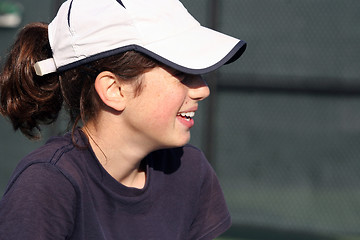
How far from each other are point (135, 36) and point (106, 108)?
271mm

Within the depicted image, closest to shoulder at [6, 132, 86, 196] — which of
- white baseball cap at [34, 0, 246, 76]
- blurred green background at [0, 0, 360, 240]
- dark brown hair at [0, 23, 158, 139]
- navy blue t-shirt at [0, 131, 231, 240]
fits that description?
navy blue t-shirt at [0, 131, 231, 240]

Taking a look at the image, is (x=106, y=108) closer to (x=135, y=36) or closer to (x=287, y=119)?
(x=135, y=36)

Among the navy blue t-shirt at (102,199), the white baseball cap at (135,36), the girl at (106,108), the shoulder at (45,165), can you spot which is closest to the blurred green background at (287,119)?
the navy blue t-shirt at (102,199)

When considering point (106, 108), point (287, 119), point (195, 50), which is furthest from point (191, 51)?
point (287, 119)

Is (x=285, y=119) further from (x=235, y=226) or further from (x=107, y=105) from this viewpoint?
(x=107, y=105)

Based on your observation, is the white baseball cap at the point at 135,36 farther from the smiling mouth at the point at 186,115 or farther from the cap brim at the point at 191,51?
the smiling mouth at the point at 186,115

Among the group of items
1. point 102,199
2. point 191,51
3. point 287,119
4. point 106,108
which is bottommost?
point 287,119

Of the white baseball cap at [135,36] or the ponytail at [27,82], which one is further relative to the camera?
the ponytail at [27,82]

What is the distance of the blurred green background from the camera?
16.0ft

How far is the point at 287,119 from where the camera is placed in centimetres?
500

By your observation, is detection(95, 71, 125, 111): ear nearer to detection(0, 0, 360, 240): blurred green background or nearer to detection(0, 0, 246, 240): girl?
detection(0, 0, 246, 240): girl

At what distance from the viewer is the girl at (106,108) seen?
187cm

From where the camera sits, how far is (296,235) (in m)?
4.95

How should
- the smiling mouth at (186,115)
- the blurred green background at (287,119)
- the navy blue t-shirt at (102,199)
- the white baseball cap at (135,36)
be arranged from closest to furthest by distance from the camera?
the navy blue t-shirt at (102,199)
the white baseball cap at (135,36)
the smiling mouth at (186,115)
the blurred green background at (287,119)
